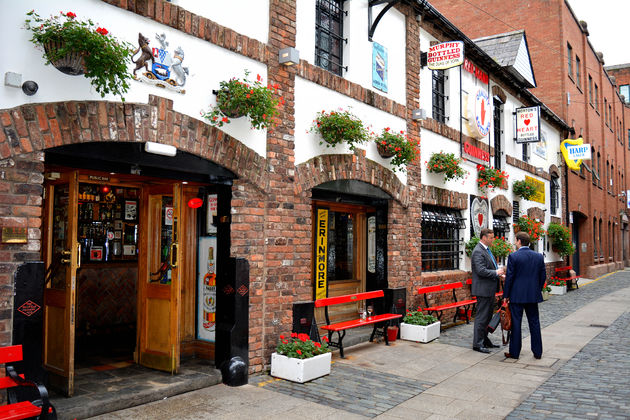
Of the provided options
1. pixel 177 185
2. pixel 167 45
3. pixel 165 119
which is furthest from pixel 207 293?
pixel 167 45

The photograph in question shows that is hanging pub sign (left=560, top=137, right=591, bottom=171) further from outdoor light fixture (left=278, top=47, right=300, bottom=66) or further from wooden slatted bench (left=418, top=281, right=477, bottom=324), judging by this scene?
outdoor light fixture (left=278, top=47, right=300, bottom=66)

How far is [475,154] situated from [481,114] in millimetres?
1034

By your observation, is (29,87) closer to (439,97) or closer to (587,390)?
(587,390)

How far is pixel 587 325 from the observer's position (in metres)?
10.8

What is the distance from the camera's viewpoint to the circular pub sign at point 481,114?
12.4m

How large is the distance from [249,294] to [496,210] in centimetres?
932

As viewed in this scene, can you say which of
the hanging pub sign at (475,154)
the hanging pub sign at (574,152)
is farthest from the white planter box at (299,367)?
the hanging pub sign at (574,152)

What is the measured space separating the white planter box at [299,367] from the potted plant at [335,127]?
309 centimetres

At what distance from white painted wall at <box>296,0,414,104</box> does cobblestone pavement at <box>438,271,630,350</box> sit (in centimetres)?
458

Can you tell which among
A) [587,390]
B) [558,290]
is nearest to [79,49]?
[587,390]

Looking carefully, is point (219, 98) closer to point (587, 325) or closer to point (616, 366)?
point (616, 366)

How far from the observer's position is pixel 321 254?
29.1ft

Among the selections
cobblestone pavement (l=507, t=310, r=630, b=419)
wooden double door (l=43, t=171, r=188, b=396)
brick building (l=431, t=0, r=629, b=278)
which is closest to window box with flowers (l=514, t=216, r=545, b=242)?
cobblestone pavement (l=507, t=310, r=630, b=419)

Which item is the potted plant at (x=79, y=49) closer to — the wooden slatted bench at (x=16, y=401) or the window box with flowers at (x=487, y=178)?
the wooden slatted bench at (x=16, y=401)
